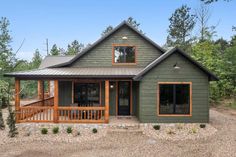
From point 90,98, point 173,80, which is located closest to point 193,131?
point 173,80

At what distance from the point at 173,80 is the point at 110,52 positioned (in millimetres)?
4823

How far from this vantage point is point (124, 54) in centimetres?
1496

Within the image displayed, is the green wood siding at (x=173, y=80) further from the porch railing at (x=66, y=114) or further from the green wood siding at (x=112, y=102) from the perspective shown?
the green wood siding at (x=112, y=102)

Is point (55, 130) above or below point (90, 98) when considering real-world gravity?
below

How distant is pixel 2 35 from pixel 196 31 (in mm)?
25813

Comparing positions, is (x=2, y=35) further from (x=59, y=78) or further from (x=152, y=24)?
(x=152, y=24)

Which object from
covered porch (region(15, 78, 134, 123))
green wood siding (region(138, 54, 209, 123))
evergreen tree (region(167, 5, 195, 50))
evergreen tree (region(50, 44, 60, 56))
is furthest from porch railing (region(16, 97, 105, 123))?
evergreen tree (region(50, 44, 60, 56))

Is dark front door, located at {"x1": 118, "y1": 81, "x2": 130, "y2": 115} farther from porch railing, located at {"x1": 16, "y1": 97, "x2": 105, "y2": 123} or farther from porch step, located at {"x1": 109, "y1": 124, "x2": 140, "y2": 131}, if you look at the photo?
porch step, located at {"x1": 109, "y1": 124, "x2": 140, "y2": 131}

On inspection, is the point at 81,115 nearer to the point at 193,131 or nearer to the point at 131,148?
the point at 131,148

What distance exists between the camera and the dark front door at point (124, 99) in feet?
46.8

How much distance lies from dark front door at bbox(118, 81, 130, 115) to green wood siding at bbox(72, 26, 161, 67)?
177 cm

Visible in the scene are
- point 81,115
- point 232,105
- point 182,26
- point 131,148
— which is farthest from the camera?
point 182,26

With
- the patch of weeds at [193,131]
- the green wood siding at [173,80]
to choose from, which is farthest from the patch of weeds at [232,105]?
the patch of weeds at [193,131]

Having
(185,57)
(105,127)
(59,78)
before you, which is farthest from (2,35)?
(185,57)
